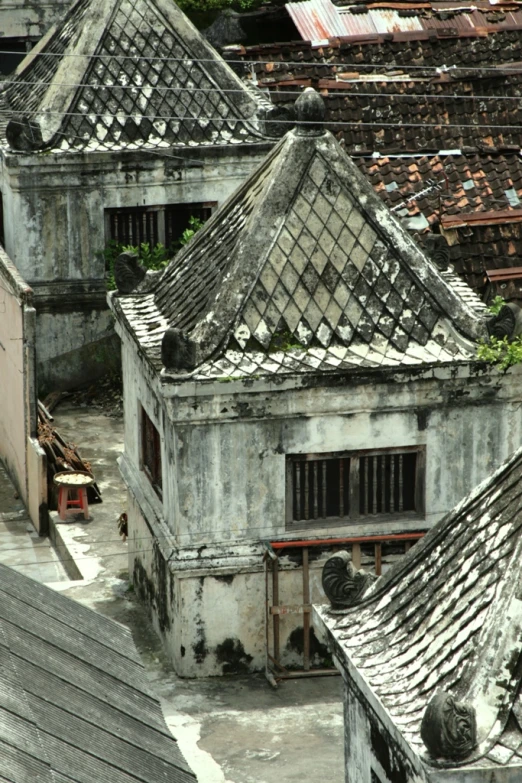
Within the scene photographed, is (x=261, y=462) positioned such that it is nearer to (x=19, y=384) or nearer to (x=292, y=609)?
(x=292, y=609)

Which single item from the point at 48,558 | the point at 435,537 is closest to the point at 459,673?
the point at 435,537

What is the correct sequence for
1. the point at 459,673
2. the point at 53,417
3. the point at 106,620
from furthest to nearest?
the point at 53,417 < the point at 106,620 < the point at 459,673

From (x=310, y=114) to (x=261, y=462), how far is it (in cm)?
476

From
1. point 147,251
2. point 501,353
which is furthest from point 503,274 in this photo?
point 147,251

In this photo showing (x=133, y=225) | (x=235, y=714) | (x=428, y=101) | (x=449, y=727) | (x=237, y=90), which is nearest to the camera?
(x=449, y=727)

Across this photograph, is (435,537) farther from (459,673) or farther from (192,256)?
(192,256)

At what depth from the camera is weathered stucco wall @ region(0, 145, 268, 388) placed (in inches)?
1271

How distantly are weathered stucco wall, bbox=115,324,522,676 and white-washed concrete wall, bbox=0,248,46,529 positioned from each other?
6.86 m

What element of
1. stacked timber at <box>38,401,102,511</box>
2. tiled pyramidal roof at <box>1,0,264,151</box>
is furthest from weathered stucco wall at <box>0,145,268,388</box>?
stacked timber at <box>38,401,102,511</box>

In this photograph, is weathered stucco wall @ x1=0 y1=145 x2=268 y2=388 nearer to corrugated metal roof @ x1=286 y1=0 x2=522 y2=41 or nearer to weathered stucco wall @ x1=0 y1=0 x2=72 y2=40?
corrugated metal roof @ x1=286 y1=0 x2=522 y2=41

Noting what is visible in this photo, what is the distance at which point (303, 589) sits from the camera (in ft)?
73.6

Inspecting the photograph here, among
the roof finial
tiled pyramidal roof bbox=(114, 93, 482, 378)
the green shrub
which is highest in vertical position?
the roof finial

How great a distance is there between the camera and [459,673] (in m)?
13.4

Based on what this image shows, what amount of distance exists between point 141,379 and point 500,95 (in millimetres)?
18410
